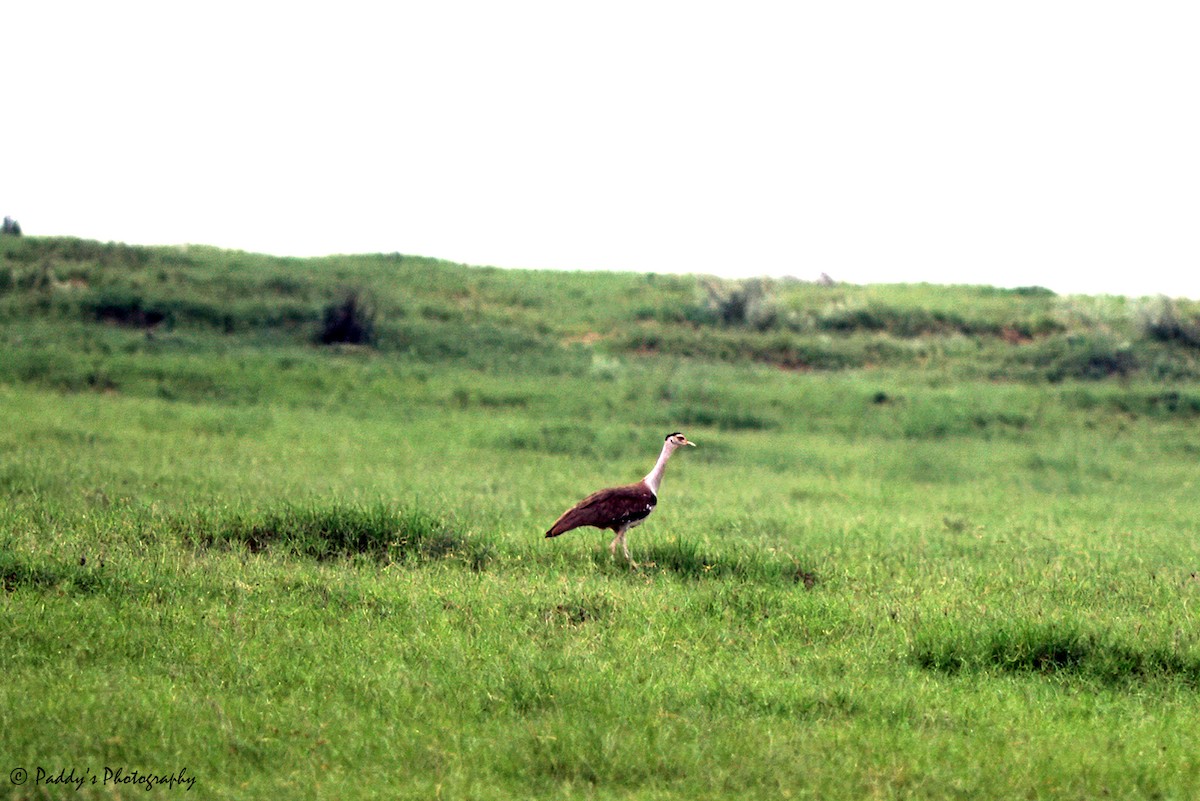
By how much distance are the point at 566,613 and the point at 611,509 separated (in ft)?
6.17

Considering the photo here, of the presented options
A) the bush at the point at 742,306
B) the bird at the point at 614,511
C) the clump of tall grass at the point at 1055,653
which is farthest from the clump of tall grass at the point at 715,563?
the bush at the point at 742,306

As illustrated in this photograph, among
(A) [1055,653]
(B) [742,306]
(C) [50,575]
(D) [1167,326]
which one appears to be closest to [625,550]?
(A) [1055,653]

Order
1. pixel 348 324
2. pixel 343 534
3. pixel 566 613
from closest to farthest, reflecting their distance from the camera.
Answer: pixel 566 613, pixel 343 534, pixel 348 324

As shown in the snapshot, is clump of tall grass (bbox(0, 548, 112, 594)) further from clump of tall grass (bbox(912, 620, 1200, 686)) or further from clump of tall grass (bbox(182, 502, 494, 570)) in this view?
clump of tall grass (bbox(912, 620, 1200, 686))

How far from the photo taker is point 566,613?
24.8 ft

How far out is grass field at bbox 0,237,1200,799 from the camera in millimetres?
5328

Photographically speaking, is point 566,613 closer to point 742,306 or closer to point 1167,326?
point 742,306

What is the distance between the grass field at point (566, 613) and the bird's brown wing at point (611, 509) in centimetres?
36

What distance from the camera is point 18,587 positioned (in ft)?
24.4

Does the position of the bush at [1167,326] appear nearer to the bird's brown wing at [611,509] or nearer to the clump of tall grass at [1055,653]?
the bird's brown wing at [611,509]

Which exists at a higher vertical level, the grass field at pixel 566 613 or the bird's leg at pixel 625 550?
the bird's leg at pixel 625 550

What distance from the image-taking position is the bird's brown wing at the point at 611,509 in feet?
30.7

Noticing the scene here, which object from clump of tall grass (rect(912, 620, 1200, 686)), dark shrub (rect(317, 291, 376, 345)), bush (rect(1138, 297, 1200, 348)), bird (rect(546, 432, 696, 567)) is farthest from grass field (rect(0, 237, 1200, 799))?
bush (rect(1138, 297, 1200, 348))

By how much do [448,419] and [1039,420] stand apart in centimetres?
1294
